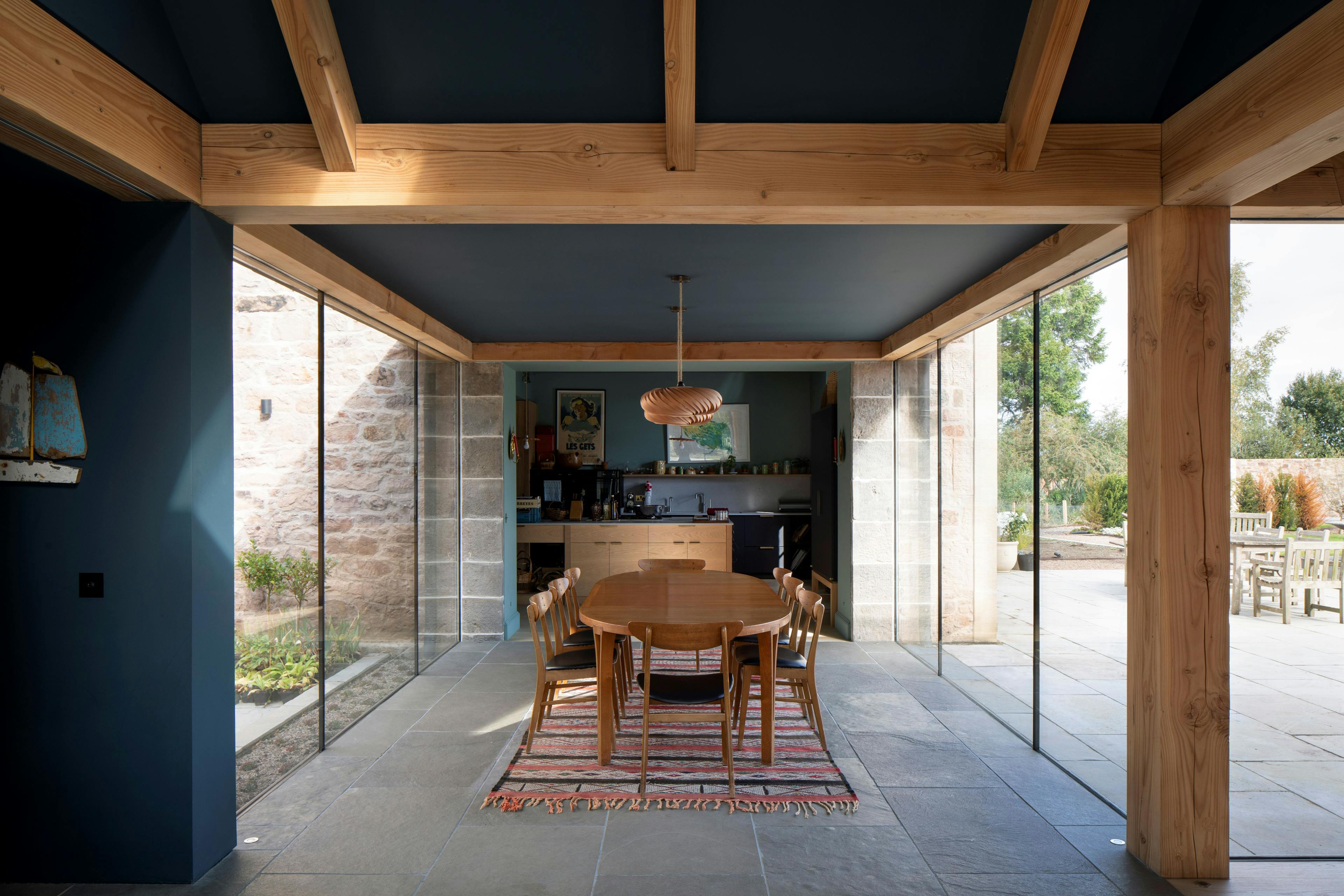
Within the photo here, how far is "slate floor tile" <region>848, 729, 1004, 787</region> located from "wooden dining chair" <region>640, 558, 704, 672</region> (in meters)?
1.97

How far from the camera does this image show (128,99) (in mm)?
Answer: 2230

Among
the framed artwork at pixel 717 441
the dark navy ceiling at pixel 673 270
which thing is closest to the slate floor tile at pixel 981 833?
the dark navy ceiling at pixel 673 270

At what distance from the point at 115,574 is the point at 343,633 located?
2.29m

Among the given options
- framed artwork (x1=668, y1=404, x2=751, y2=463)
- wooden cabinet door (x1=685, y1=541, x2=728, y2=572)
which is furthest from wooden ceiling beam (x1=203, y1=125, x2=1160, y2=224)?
framed artwork (x1=668, y1=404, x2=751, y2=463)

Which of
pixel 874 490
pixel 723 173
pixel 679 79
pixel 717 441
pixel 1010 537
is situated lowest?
pixel 1010 537

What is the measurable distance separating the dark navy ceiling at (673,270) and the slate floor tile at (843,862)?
8.37 ft

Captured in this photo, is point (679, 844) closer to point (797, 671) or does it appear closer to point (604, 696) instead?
point (604, 696)

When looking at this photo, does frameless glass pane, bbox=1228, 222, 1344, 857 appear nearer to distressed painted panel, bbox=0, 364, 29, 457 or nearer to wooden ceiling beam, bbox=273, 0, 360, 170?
wooden ceiling beam, bbox=273, 0, 360, 170

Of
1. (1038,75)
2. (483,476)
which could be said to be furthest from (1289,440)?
(483,476)

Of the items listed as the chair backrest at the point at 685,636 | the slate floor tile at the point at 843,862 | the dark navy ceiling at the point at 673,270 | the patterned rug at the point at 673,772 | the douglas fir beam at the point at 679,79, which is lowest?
the slate floor tile at the point at 843,862

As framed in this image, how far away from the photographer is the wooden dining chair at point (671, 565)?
18.9ft

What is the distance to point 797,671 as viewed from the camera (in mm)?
3885

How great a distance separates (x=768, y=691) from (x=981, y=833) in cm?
110

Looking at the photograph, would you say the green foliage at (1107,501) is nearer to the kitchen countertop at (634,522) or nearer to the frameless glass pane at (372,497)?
the frameless glass pane at (372,497)
